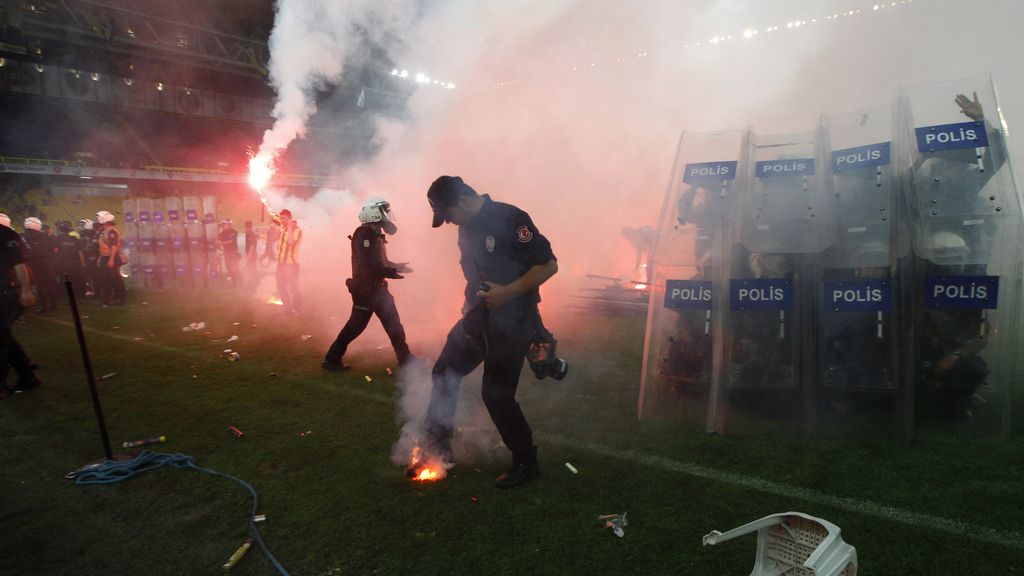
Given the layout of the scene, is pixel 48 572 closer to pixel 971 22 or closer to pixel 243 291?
pixel 243 291

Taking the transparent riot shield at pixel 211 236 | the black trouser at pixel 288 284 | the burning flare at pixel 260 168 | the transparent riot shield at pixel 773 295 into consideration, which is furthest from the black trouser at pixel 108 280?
the transparent riot shield at pixel 773 295

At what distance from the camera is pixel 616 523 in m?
2.79

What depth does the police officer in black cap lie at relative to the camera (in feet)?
10.3

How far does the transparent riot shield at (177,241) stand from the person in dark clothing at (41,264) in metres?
3.13

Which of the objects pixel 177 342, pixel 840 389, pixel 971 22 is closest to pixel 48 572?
pixel 840 389

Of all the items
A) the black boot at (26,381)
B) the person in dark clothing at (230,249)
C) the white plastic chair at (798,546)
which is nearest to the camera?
the white plastic chair at (798,546)

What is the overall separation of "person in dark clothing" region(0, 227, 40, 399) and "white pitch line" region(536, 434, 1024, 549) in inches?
215

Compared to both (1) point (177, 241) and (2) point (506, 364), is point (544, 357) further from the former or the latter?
(1) point (177, 241)

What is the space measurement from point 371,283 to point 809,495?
4440 mm

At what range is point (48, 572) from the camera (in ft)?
8.44

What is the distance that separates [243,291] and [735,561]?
533 inches

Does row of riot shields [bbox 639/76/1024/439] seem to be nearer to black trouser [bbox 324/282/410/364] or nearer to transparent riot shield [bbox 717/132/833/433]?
transparent riot shield [bbox 717/132/833/433]

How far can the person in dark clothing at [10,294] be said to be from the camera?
5.21m

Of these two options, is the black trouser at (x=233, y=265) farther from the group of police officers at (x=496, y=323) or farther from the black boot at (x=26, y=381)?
the group of police officers at (x=496, y=323)
